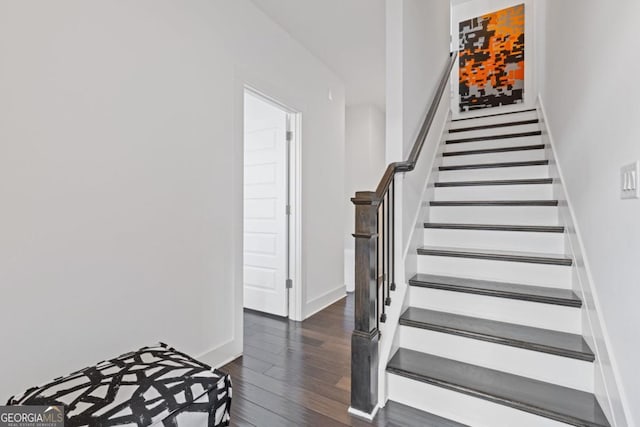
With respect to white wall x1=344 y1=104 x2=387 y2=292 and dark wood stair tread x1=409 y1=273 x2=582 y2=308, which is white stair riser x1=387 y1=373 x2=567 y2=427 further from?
white wall x1=344 y1=104 x2=387 y2=292

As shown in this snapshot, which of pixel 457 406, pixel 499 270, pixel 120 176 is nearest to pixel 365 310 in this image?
pixel 457 406

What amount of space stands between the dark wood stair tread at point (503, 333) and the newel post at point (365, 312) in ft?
1.16

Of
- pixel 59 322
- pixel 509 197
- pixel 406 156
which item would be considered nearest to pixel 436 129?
pixel 509 197

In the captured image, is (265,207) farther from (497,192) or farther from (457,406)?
(457,406)

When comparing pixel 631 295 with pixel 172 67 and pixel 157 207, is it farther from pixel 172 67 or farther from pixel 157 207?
pixel 172 67

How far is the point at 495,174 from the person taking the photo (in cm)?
287

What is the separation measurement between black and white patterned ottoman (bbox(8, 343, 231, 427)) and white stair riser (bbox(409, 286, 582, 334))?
1.38 meters

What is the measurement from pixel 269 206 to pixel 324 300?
122 centimetres

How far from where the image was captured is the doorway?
3.18 meters

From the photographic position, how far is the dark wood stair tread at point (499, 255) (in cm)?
197

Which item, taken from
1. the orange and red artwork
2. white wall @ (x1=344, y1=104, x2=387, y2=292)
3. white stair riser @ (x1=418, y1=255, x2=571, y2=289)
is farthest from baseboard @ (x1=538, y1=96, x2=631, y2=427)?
white wall @ (x1=344, y1=104, x2=387, y2=292)

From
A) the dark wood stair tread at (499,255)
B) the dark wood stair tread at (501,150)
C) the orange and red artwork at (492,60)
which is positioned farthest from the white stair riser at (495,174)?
the orange and red artwork at (492,60)

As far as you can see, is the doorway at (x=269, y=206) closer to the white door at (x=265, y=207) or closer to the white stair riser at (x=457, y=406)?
the white door at (x=265, y=207)

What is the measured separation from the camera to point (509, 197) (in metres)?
2.63
